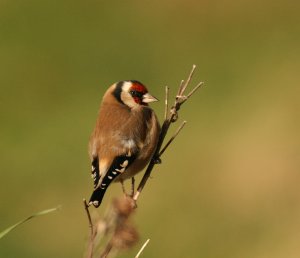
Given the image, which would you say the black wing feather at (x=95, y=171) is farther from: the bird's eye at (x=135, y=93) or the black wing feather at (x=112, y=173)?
the bird's eye at (x=135, y=93)

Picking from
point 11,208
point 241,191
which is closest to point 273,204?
point 241,191

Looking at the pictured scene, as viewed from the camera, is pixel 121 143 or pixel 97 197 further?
pixel 121 143

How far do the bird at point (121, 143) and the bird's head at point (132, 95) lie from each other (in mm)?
61

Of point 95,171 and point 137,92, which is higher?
point 137,92

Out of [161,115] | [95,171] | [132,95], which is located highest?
[132,95]

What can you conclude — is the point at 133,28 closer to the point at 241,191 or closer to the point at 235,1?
the point at 235,1

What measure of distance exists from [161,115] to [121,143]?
12.1ft

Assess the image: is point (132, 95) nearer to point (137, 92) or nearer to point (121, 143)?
point (137, 92)

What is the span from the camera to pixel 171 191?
6.82 m

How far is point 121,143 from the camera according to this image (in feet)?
13.1

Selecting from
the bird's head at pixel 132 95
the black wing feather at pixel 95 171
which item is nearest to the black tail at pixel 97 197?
the black wing feather at pixel 95 171

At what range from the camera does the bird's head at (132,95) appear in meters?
4.41

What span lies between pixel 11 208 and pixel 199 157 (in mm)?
1457

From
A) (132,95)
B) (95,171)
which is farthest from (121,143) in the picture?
(132,95)
